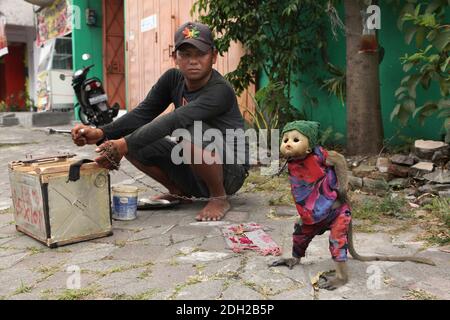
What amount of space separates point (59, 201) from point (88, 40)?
9276mm

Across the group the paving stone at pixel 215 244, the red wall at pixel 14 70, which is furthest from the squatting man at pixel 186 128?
the red wall at pixel 14 70

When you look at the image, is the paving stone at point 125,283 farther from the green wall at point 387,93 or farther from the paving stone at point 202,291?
the green wall at point 387,93

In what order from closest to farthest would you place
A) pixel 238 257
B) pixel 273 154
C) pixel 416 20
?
pixel 238 257, pixel 416 20, pixel 273 154

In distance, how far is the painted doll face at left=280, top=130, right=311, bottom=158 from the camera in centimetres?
185

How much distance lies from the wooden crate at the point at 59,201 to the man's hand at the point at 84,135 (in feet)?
0.46

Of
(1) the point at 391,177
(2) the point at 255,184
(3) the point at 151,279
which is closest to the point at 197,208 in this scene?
(2) the point at 255,184

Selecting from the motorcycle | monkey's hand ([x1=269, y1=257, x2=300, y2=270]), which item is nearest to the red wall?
the motorcycle

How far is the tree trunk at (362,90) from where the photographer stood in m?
4.07

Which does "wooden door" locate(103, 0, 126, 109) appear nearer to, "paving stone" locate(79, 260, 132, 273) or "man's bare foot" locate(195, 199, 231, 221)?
"man's bare foot" locate(195, 199, 231, 221)

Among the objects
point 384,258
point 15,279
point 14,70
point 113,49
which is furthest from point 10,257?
point 14,70

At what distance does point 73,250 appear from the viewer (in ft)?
8.23

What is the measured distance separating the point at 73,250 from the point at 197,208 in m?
1.13

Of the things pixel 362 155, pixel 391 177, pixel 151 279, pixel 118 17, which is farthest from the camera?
pixel 118 17
